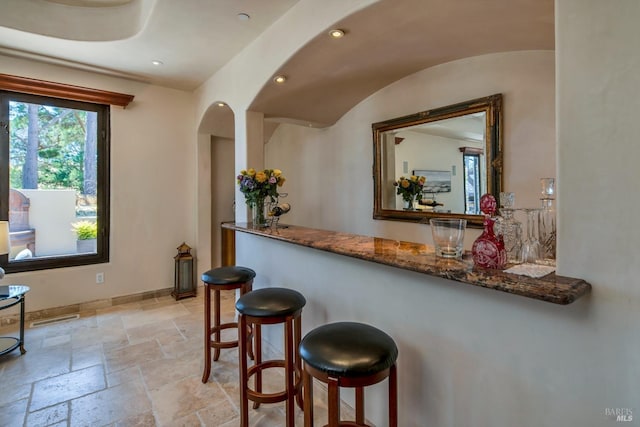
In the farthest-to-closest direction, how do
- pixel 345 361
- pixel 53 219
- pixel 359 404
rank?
pixel 53 219
pixel 359 404
pixel 345 361

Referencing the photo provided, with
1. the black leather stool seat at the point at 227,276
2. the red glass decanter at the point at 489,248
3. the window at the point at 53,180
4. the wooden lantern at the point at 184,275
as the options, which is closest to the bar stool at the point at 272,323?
the black leather stool seat at the point at 227,276

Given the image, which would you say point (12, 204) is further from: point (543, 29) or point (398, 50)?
point (543, 29)

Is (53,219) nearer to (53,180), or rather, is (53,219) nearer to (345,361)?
(53,180)

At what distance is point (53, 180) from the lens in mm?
3537

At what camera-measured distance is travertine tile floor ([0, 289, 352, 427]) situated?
1.95 meters

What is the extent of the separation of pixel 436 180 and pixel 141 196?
363 cm

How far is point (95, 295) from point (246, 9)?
3.64 m

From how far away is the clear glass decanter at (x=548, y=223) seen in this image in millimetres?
1391

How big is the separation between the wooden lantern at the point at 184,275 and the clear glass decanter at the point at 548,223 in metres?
4.02

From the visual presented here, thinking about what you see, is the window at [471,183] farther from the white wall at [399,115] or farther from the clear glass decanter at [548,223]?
the clear glass decanter at [548,223]

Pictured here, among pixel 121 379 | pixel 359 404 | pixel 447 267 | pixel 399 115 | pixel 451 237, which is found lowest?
pixel 121 379

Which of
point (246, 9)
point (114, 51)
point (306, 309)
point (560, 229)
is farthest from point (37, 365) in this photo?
point (560, 229)

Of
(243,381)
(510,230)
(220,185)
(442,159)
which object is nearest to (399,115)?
(442,159)

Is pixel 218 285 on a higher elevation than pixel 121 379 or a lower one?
higher
